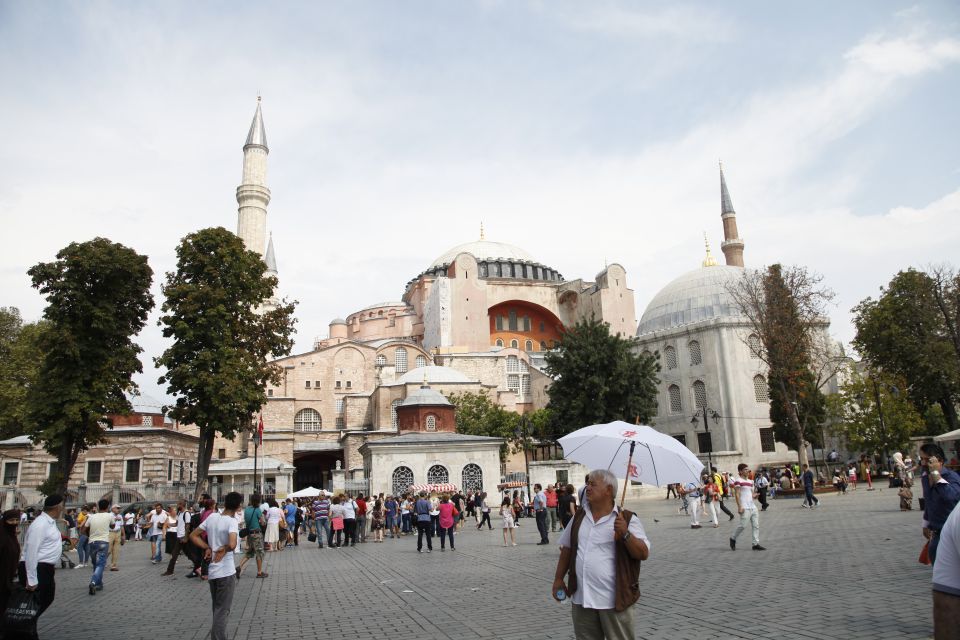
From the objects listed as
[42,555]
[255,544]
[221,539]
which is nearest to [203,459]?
[255,544]

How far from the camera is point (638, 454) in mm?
6219

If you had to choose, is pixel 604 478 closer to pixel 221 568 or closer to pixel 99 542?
pixel 221 568

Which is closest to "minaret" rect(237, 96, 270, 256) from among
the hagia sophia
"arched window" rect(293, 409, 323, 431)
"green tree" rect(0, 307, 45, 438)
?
the hagia sophia

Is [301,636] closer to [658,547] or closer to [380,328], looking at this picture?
[658,547]

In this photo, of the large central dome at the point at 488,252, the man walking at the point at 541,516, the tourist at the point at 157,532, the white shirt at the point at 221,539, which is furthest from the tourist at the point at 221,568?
the large central dome at the point at 488,252

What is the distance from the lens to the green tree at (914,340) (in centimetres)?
3262

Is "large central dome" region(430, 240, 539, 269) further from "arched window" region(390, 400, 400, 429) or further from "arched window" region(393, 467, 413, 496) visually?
"arched window" region(393, 467, 413, 496)

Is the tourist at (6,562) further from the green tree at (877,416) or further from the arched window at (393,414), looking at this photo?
the arched window at (393,414)

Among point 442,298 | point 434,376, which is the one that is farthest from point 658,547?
point 442,298

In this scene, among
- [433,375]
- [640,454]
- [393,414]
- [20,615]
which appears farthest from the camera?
[433,375]

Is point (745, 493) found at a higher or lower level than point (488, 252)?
lower

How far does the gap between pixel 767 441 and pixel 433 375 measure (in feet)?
71.2

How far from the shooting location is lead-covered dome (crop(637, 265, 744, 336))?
149 feet

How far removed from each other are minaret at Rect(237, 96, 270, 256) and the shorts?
36147 mm
